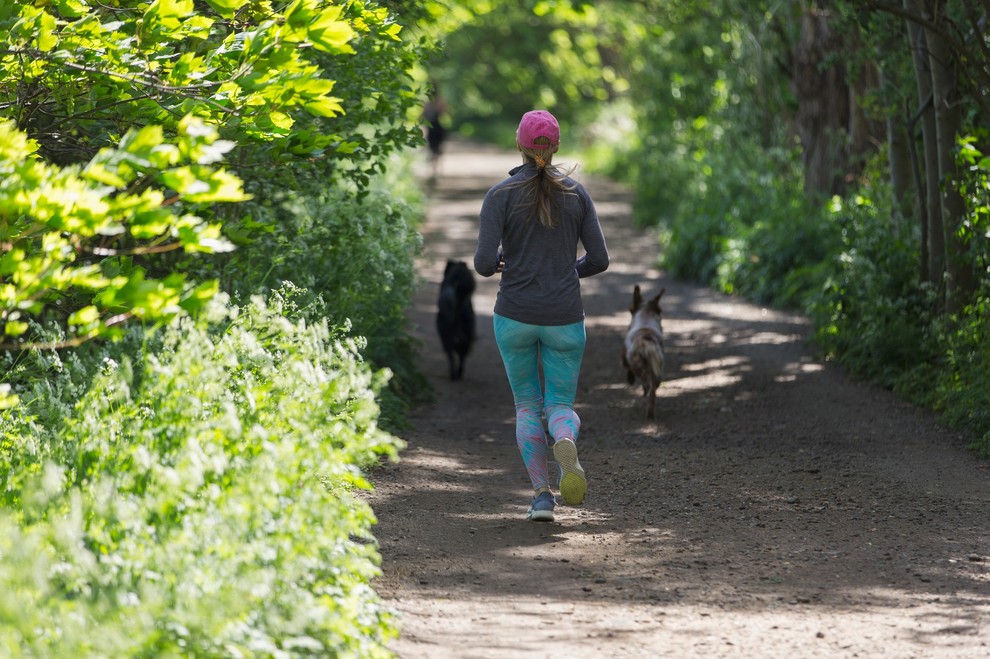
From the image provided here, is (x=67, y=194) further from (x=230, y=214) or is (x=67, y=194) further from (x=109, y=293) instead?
(x=230, y=214)

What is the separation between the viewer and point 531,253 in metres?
6.37

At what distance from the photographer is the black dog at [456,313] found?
36.9 feet

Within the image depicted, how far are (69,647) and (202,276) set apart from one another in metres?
5.44

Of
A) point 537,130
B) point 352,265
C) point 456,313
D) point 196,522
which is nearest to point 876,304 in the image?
point 456,313

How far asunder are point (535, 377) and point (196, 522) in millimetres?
2638

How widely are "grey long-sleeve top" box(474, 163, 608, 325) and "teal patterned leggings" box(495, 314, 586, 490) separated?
0.22 feet

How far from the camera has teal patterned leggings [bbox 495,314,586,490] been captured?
6.39 metres

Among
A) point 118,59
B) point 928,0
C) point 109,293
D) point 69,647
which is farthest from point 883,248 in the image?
point 69,647

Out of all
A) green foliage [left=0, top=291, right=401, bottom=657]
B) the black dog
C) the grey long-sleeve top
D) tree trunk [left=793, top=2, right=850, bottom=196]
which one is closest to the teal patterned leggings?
the grey long-sleeve top

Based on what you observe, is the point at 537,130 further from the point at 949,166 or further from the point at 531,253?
the point at 949,166

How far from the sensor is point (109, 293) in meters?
4.51

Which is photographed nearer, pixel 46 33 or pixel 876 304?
pixel 46 33

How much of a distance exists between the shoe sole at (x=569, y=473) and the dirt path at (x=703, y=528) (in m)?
0.27

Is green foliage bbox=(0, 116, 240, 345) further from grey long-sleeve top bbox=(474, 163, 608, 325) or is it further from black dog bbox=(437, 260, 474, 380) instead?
black dog bbox=(437, 260, 474, 380)
